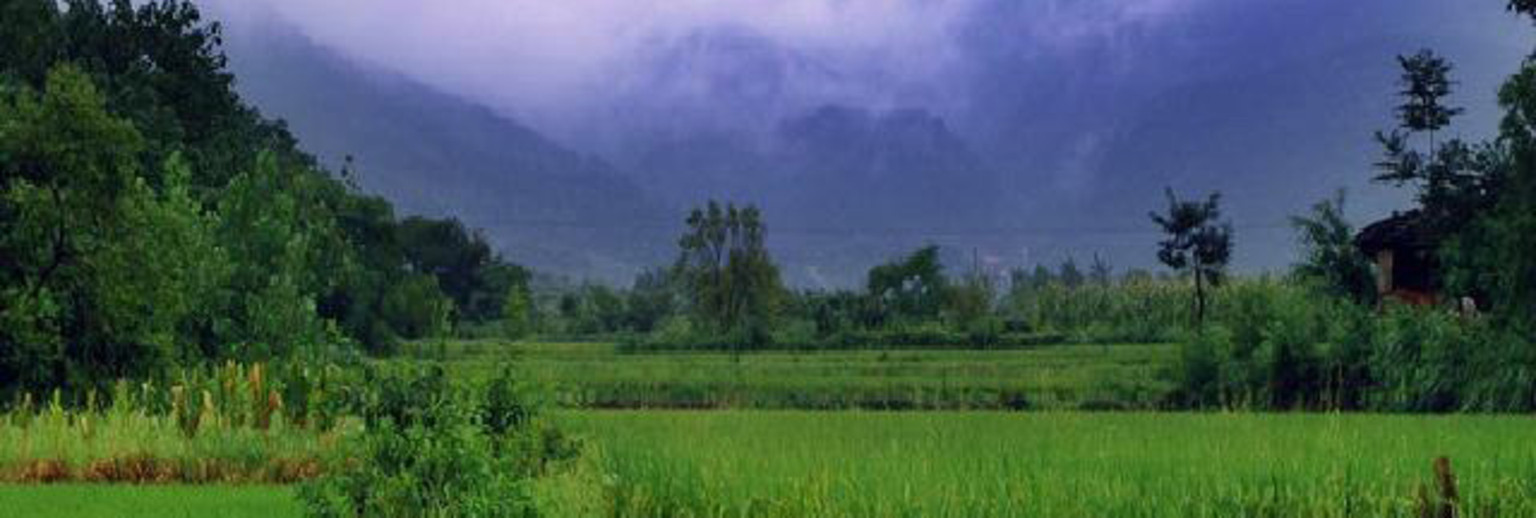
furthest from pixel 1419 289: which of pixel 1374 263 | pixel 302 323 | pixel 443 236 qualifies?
pixel 443 236

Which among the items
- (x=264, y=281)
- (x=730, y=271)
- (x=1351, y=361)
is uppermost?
(x=730, y=271)

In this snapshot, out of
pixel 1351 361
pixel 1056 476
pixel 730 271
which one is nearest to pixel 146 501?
pixel 1056 476

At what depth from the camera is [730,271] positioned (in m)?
85.2

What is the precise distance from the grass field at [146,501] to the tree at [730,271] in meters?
56.1

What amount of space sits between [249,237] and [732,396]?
45.4ft

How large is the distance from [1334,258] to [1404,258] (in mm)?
3733

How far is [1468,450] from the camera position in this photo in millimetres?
22078

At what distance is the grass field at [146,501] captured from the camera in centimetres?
1898

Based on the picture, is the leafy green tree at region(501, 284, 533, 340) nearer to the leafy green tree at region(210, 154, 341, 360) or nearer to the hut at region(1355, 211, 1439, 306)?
the hut at region(1355, 211, 1439, 306)

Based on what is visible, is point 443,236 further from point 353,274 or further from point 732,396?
point 732,396

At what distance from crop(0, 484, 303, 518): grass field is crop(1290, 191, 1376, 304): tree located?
41.1m

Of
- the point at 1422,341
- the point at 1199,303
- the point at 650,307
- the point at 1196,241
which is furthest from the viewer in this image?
the point at 650,307

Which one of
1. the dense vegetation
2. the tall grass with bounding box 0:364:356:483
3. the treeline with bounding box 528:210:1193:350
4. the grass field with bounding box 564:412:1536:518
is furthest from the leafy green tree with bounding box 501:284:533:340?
the grass field with bounding box 564:412:1536:518

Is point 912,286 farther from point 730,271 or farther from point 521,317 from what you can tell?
point 521,317
